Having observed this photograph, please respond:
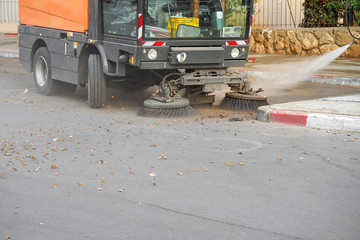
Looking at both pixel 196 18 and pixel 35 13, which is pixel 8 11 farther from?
pixel 196 18

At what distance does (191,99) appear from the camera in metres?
9.41

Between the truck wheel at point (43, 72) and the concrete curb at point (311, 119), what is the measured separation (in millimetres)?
4352

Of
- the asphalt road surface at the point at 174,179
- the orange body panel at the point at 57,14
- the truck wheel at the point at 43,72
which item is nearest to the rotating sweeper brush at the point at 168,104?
the asphalt road surface at the point at 174,179

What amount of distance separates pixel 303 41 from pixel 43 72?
8013mm

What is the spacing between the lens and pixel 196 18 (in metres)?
9.04

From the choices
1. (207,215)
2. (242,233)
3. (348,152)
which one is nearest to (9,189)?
(207,215)

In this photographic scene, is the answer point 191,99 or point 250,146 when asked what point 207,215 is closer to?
point 250,146

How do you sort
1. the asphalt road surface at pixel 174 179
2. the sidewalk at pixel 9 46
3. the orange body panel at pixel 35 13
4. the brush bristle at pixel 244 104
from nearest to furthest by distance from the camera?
the asphalt road surface at pixel 174 179
the brush bristle at pixel 244 104
the orange body panel at pixel 35 13
the sidewalk at pixel 9 46

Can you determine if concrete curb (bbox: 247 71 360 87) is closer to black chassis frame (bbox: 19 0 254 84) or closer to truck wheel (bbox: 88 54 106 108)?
black chassis frame (bbox: 19 0 254 84)

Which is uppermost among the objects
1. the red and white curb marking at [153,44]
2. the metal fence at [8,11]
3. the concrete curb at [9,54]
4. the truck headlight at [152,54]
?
the metal fence at [8,11]

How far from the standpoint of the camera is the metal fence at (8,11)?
1032 inches

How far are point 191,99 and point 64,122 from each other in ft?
6.90

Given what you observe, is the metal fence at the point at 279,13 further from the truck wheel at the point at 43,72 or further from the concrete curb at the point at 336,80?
the truck wheel at the point at 43,72

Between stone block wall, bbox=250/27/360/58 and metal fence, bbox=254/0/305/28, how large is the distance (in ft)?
2.99
